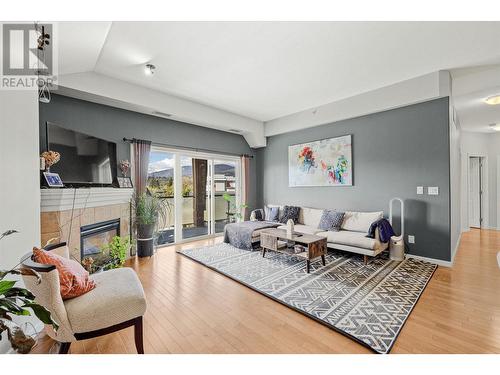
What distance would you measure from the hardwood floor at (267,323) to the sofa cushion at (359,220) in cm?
111

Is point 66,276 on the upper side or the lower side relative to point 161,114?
lower

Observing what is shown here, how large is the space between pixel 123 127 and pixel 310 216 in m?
3.99

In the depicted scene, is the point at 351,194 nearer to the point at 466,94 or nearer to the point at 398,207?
the point at 398,207

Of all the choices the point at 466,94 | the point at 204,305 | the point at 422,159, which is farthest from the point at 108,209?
the point at 466,94

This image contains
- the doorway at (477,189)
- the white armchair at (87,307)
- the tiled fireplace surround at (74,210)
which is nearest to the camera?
the white armchair at (87,307)

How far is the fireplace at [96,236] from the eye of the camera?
3.05 m

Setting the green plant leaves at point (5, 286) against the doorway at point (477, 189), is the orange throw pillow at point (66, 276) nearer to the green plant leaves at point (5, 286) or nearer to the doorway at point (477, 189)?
the green plant leaves at point (5, 286)

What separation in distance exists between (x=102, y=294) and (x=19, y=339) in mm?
676

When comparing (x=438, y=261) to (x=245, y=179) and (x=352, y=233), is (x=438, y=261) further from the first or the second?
(x=245, y=179)

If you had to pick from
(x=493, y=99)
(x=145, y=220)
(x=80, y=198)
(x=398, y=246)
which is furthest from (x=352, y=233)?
(x=80, y=198)

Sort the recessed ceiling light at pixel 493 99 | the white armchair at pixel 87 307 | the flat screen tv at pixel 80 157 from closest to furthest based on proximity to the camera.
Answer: the white armchair at pixel 87 307, the flat screen tv at pixel 80 157, the recessed ceiling light at pixel 493 99

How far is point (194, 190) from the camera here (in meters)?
5.30

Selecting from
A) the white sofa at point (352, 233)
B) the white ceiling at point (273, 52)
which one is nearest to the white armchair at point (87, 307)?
the white ceiling at point (273, 52)
